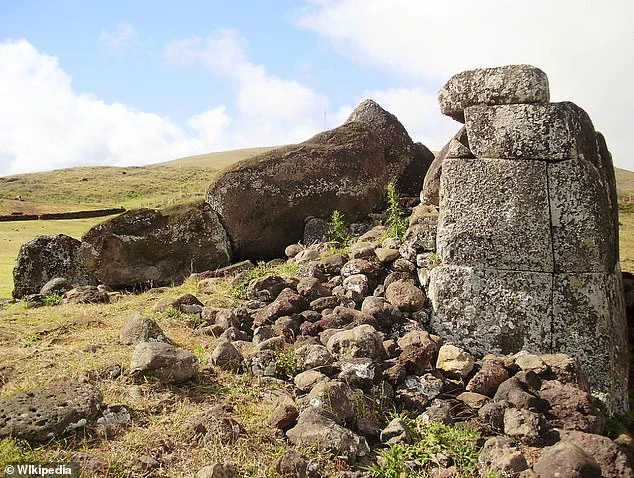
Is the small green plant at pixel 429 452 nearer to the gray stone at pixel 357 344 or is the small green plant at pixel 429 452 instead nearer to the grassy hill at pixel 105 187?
the gray stone at pixel 357 344

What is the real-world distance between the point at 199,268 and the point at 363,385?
5.64 metres

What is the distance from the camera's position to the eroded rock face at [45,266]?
11.0 m

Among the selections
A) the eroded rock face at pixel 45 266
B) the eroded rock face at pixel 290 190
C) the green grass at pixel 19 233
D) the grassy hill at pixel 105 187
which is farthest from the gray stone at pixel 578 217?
the grassy hill at pixel 105 187

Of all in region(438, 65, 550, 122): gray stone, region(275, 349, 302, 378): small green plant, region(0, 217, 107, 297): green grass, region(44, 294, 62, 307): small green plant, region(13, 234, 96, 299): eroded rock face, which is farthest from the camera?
region(0, 217, 107, 297): green grass

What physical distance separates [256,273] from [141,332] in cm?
281

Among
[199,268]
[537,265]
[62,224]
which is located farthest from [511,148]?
[62,224]

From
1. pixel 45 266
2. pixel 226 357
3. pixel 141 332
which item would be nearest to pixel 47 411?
pixel 226 357

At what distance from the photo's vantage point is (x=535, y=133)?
6.95 meters

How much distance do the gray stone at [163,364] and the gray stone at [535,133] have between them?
403cm

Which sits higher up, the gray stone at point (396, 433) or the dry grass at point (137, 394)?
the dry grass at point (137, 394)

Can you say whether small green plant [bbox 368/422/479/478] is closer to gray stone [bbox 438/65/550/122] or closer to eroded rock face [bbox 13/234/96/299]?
gray stone [bbox 438/65/550/122]

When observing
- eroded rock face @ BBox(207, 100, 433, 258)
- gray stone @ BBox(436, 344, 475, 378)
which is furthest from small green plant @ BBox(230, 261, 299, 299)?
gray stone @ BBox(436, 344, 475, 378)

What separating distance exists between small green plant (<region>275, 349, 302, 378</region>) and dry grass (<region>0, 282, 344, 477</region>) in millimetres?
232

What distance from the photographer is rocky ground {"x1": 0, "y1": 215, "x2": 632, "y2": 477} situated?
4441mm
